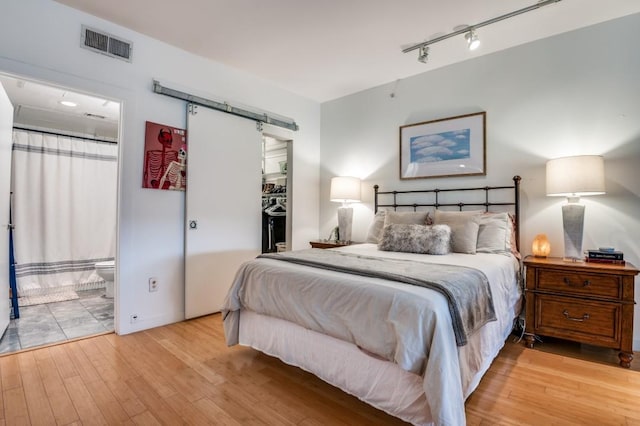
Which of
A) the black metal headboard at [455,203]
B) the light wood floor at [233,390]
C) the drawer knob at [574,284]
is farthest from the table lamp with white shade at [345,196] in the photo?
the drawer knob at [574,284]

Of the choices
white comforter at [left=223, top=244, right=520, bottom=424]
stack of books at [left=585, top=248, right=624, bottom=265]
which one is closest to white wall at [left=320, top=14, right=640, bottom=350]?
stack of books at [left=585, top=248, right=624, bottom=265]

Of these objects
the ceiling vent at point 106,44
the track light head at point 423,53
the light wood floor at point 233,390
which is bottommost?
the light wood floor at point 233,390

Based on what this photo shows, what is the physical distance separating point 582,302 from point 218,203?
134 inches

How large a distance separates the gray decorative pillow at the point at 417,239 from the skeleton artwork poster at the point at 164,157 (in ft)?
7.00

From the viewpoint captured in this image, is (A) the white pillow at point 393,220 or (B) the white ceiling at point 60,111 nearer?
(A) the white pillow at point 393,220

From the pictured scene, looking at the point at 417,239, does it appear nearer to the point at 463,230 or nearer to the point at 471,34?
the point at 463,230

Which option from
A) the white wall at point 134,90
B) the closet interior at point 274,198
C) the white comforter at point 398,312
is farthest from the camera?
the closet interior at point 274,198

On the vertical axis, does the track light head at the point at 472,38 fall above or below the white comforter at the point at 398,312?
above

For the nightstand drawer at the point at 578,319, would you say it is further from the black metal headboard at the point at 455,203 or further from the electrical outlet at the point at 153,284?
the electrical outlet at the point at 153,284

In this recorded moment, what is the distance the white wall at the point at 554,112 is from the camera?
259 cm

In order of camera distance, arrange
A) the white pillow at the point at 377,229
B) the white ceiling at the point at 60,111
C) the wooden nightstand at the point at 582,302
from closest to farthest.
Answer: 1. the wooden nightstand at the point at 582,302
2. the white ceiling at the point at 60,111
3. the white pillow at the point at 377,229

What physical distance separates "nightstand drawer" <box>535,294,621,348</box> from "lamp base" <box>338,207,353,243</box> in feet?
6.97

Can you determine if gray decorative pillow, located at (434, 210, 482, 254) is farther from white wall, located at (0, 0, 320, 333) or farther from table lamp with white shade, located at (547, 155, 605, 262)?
white wall, located at (0, 0, 320, 333)

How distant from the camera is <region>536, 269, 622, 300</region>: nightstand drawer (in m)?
2.28
